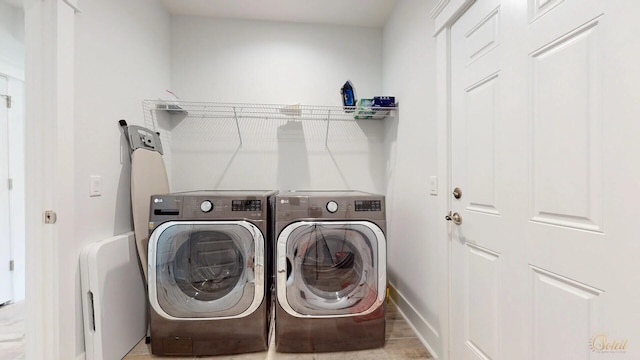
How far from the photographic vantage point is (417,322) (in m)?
1.83

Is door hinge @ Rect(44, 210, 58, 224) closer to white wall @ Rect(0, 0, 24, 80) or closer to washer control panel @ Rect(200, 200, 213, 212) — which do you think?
washer control panel @ Rect(200, 200, 213, 212)

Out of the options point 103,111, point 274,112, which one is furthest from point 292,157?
point 103,111

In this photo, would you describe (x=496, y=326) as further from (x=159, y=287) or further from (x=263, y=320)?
(x=159, y=287)

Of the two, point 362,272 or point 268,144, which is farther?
point 268,144

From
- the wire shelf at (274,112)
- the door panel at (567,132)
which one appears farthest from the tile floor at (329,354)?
the wire shelf at (274,112)

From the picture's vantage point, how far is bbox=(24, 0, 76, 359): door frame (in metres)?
1.29

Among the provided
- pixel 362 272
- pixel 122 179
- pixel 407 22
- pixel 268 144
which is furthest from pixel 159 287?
pixel 407 22

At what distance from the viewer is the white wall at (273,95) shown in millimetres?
2467

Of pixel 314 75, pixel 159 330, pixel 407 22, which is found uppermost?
pixel 407 22

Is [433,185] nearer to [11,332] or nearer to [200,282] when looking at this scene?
[200,282]

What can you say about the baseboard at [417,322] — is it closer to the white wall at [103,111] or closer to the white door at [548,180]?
the white door at [548,180]

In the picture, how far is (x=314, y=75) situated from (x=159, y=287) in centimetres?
213

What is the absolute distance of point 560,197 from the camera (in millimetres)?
859

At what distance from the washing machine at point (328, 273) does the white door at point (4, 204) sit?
95.5 inches
